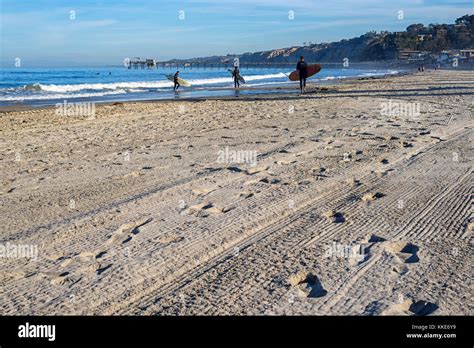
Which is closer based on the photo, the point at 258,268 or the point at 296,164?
the point at 258,268

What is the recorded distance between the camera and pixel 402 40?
472 feet

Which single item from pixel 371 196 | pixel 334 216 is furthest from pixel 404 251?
pixel 371 196

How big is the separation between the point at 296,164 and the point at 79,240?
142 inches

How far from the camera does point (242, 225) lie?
4617mm

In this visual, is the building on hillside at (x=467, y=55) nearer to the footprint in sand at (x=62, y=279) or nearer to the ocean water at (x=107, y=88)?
the ocean water at (x=107, y=88)

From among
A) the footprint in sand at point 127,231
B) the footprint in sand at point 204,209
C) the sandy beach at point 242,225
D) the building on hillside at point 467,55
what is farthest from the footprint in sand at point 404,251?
the building on hillside at point 467,55

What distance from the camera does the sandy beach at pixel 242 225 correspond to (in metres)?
3.25

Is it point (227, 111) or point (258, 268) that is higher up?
point (227, 111)

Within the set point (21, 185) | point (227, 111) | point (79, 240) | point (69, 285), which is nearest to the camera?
point (69, 285)

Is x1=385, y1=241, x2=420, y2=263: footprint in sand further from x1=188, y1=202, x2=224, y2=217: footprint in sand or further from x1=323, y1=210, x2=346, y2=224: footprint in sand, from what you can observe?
x1=188, y1=202, x2=224, y2=217: footprint in sand
